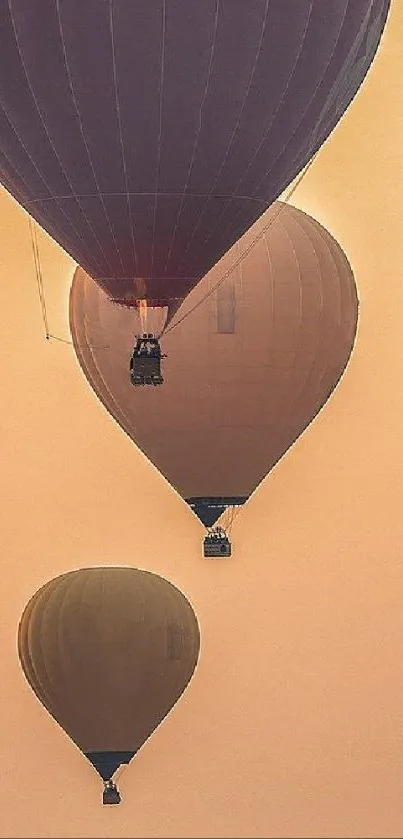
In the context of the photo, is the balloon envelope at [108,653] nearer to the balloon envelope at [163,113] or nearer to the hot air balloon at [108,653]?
the hot air balloon at [108,653]

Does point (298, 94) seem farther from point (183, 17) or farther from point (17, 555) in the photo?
point (17, 555)

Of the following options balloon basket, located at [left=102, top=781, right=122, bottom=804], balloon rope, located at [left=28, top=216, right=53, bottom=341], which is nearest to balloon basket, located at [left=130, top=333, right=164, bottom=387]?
balloon rope, located at [left=28, top=216, right=53, bottom=341]

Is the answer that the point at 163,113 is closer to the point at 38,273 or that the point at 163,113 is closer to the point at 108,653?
the point at 108,653

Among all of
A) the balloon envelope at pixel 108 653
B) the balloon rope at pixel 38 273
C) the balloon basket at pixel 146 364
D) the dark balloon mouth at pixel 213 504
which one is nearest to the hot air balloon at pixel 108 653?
the balloon envelope at pixel 108 653

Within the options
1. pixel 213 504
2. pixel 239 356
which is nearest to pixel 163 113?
pixel 239 356

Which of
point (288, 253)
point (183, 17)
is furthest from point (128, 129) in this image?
point (288, 253)

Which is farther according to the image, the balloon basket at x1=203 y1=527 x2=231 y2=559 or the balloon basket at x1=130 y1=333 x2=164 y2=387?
the balloon basket at x1=203 y1=527 x2=231 y2=559

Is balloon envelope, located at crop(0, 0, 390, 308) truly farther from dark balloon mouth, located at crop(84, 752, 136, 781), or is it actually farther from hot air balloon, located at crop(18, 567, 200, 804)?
dark balloon mouth, located at crop(84, 752, 136, 781)
